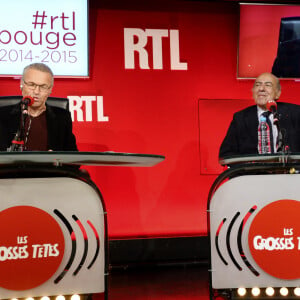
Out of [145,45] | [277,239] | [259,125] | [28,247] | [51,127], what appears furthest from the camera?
[145,45]

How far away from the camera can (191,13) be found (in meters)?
4.38

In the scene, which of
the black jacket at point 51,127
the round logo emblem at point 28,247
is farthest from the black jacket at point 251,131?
the round logo emblem at point 28,247

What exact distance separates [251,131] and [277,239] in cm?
109

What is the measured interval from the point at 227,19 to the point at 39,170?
3.14 meters

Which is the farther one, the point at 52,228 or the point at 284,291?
the point at 284,291

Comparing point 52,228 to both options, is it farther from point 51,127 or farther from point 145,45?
point 145,45

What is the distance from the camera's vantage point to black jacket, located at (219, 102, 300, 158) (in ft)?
9.69

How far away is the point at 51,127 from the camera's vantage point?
2643 millimetres

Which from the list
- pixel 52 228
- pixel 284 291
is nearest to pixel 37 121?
pixel 52 228

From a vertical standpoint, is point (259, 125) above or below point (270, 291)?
above

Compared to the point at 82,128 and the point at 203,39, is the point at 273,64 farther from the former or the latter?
the point at 82,128

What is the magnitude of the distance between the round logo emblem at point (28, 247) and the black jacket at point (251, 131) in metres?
1.43

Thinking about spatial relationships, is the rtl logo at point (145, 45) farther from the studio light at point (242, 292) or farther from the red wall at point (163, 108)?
the studio light at point (242, 292)

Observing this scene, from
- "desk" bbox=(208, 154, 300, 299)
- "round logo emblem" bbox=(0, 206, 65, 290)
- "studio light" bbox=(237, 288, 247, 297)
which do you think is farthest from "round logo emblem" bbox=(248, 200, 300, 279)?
"round logo emblem" bbox=(0, 206, 65, 290)
